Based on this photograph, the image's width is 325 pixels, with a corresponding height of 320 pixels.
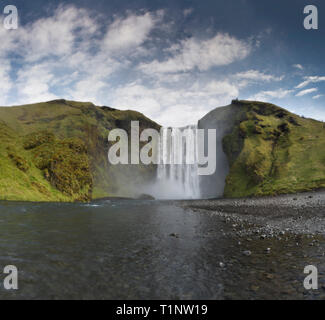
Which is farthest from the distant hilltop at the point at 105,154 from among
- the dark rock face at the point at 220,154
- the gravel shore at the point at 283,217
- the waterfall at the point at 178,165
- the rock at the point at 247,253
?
the rock at the point at 247,253

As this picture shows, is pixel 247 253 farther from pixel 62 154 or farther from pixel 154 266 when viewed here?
pixel 62 154

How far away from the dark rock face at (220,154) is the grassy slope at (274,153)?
1185cm

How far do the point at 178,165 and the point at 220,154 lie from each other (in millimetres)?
26541

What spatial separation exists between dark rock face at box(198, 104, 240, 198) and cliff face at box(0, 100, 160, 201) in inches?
1606

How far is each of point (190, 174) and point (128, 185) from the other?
3730 centimetres

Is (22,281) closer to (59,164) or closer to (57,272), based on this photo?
(57,272)

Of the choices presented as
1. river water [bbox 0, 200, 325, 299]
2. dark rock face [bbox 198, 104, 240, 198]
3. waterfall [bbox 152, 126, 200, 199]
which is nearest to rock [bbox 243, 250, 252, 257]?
river water [bbox 0, 200, 325, 299]

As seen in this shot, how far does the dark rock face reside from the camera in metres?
113

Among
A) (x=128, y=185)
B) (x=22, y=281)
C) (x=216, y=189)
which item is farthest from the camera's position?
Result: (x=128, y=185)

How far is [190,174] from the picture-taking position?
125688mm

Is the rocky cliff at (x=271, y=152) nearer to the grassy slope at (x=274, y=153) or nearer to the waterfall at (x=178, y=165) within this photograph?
the grassy slope at (x=274, y=153)
